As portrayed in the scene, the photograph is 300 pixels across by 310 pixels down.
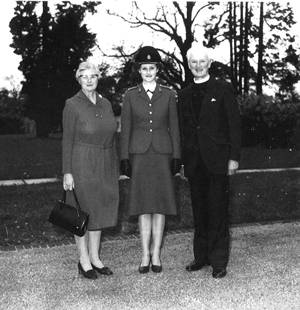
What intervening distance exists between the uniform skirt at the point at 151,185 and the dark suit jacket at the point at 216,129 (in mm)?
294

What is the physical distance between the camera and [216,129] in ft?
16.8

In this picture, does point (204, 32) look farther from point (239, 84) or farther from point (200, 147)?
point (200, 147)

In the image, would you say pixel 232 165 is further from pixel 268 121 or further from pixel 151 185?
pixel 268 121

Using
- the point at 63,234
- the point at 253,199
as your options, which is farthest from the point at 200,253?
the point at 253,199

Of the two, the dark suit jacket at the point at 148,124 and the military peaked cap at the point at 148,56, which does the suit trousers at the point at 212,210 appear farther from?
the military peaked cap at the point at 148,56

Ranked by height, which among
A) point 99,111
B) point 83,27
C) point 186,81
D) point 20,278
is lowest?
point 20,278

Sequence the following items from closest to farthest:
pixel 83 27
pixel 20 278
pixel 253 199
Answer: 1. pixel 20 278
2. pixel 253 199
3. pixel 83 27

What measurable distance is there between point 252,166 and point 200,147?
9304 mm

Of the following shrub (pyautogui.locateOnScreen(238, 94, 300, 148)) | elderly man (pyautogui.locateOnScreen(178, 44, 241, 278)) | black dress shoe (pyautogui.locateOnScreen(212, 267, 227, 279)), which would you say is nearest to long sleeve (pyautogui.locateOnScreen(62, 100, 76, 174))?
elderly man (pyautogui.locateOnScreen(178, 44, 241, 278))

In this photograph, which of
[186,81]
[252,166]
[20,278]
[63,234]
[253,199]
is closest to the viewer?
[20,278]

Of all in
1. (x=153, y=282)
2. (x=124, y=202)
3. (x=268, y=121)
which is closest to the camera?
(x=153, y=282)

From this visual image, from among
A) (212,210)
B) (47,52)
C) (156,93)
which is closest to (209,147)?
(212,210)

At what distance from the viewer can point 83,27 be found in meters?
38.0

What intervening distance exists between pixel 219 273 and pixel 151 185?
3.38 feet
